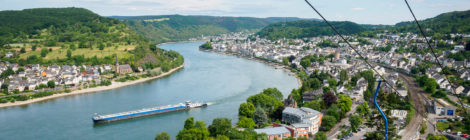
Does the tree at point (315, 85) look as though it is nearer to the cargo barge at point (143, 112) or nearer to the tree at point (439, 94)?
the tree at point (439, 94)

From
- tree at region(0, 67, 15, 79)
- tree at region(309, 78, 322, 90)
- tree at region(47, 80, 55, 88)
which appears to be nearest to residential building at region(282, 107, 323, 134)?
tree at region(309, 78, 322, 90)

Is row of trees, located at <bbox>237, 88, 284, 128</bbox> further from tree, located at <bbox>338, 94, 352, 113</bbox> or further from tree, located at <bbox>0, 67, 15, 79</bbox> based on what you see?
tree, located at <bbox>0, 67, 15, 79</bbox>

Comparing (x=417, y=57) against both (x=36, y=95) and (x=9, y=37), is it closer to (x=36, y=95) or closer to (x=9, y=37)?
(x=36, y=95)

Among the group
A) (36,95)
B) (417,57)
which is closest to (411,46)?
(417,57)

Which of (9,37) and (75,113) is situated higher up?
(9,37)

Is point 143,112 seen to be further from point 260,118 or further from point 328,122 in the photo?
point 328,122

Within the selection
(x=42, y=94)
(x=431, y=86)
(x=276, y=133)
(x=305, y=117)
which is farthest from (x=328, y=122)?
(x=42, y=94)

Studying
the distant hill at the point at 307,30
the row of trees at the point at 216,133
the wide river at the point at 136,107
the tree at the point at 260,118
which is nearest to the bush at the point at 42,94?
the wide river at the point at 136,107
